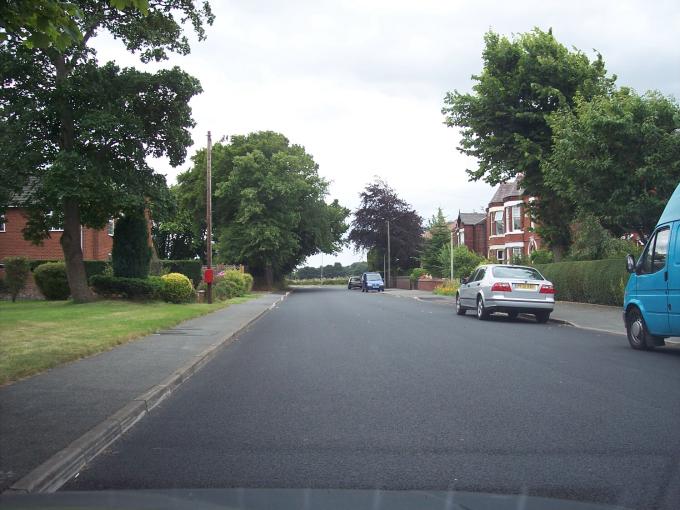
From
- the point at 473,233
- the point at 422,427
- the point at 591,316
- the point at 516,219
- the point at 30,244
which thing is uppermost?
the point at 473,233

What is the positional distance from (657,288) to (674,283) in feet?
1.70

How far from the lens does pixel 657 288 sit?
34.9 feet

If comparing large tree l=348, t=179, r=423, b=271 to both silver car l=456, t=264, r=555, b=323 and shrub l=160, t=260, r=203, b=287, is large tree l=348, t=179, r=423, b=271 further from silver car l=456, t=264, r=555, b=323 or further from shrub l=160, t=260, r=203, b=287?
silver car l=456, t=264, r=555, b=323

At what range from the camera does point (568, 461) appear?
4812mm

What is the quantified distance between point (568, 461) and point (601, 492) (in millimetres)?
649

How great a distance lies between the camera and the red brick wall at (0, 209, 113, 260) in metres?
38.8

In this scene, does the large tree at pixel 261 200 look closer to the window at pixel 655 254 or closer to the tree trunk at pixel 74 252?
the tree trunk at pixel 74 252

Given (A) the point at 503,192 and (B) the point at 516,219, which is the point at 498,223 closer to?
(A) the point at 503,192

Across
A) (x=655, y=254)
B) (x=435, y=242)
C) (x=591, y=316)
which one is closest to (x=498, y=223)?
(x=435, y=242)

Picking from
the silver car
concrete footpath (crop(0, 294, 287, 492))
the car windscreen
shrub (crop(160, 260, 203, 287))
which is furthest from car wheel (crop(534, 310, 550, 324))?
shrub (crop(160, 260, 203, 287))

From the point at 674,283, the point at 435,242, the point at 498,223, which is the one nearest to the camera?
the point at 674,283

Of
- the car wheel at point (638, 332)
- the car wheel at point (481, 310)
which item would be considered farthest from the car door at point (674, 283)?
the car wheel at point (481, 310)

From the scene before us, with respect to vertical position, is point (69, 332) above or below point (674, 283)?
below

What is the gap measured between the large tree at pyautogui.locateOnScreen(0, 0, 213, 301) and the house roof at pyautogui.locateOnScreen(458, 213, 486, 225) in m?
50.8
